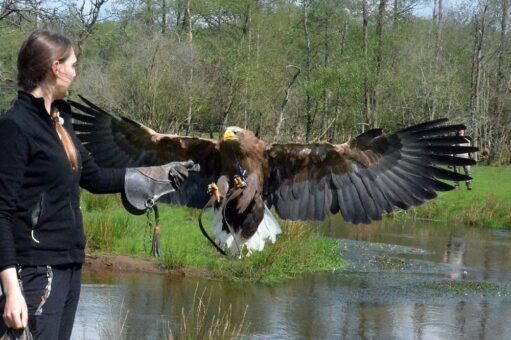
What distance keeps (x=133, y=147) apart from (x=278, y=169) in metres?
1.42

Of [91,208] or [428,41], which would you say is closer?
[91,208]

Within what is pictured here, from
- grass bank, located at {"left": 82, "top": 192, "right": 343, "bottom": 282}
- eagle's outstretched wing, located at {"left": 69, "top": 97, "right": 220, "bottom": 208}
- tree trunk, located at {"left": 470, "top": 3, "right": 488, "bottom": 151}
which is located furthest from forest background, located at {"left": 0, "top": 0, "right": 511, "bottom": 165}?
eagle's outstretched wing, located at {"left": 69, "top": 97, "right": 220, "bottom": 208}

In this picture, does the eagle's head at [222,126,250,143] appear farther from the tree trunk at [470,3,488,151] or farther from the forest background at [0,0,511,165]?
the tree trunk at [470,3,488,151]

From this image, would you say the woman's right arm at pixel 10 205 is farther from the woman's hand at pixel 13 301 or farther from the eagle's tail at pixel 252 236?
the eagle's tail at pixel 252 236

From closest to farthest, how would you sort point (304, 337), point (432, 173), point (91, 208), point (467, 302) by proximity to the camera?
point (432, 173) < point (304, 337) < point (467, 302) < point (91, 208)

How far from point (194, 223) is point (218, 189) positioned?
21.0ft

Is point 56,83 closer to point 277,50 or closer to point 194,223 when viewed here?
point 194,223

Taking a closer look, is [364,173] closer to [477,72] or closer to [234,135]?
[234,135]

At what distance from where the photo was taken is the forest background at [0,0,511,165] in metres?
24.6

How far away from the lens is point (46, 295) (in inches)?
116

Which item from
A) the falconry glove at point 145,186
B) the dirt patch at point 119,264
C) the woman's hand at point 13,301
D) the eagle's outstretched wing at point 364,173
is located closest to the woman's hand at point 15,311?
the woman's hand at point 13,301

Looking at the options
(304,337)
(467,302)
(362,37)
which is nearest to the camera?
(304,337)

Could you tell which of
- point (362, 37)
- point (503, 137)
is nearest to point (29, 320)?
point (362, 37)

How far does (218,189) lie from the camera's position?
7.16 meters
